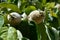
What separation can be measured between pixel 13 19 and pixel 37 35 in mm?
106

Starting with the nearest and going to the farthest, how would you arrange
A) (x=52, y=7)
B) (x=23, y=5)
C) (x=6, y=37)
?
(x=6, y=37), (x=23, y=5), (x=52, y=7)

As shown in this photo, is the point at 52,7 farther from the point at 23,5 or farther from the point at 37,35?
the point at 37,35

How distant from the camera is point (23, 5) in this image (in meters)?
0.87

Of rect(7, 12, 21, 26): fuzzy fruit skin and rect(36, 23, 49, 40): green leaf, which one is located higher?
rect(7, 12, 21, 26): fuzzy fruit skin

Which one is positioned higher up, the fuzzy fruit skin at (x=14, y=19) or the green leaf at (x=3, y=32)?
the fuzzy fruit skin at (x=14, y=19)

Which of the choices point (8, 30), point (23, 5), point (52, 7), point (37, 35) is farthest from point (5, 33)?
point (52, 7)

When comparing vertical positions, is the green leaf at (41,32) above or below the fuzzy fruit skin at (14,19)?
below

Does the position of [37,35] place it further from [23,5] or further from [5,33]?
[23,5]

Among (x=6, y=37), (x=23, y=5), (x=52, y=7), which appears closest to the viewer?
(x=6, y=37)

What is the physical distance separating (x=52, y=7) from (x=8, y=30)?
1.44 ft

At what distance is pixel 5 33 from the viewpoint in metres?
0.62

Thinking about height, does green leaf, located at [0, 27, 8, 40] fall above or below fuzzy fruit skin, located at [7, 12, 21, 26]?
below

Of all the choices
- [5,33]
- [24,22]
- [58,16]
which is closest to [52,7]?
[58,16]

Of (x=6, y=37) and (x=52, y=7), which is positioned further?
(x=52, y=7)
